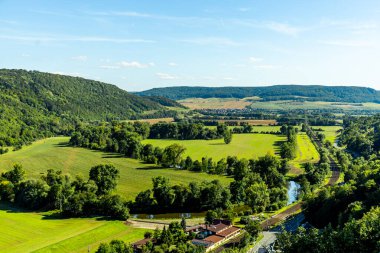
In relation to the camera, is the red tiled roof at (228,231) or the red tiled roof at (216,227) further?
the red tiled roof at (216,227)

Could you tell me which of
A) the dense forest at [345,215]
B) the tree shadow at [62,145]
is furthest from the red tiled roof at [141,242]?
the tree shadow at [62,145]

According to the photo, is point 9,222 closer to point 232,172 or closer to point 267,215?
point 267,215

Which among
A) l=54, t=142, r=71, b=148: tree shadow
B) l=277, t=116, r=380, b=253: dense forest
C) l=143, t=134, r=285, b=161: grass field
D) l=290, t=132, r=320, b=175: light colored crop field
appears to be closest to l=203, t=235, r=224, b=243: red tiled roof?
l=277, t=116, r=380, b=253: dense forest

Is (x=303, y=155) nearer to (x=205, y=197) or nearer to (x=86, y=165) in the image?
(x=205, y=197)

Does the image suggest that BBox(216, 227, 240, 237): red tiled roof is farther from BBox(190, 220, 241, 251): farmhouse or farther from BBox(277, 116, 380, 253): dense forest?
BBox(277, 116, 380, 253): dense forest

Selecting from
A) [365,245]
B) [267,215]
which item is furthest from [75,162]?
[365,245]

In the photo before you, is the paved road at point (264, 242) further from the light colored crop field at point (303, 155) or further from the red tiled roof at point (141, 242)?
the light colored crop field at point (303, 155)
